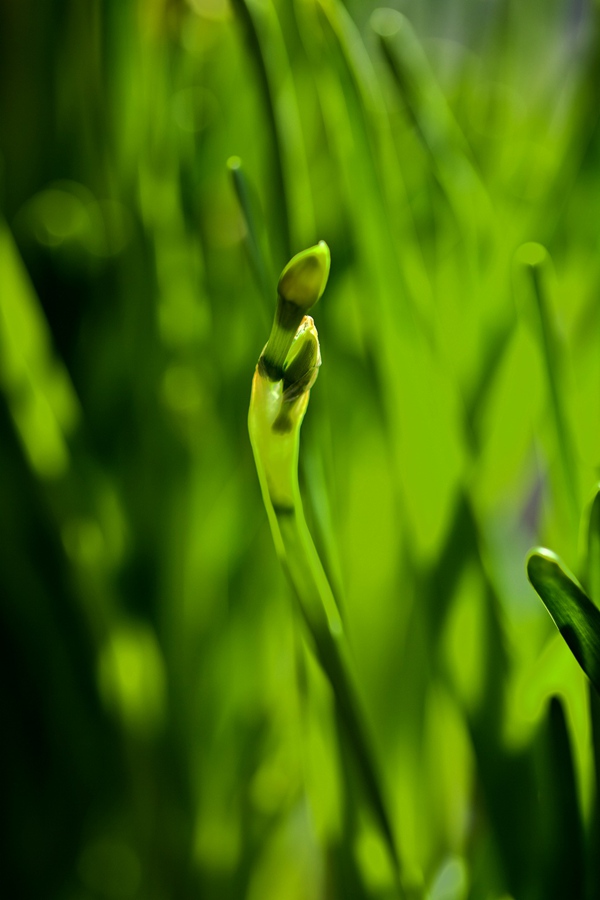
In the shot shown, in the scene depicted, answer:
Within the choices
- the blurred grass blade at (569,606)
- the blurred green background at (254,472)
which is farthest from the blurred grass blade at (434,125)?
the blurred grass blade at (569,606)

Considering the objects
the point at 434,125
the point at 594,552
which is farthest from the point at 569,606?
the point at 434,125

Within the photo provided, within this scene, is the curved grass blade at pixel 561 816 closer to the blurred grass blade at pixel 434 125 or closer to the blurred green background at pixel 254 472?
the blurred green background at pixel 254 472

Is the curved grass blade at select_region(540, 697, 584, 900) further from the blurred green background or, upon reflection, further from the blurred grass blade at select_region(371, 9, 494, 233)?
the blurred grass blade at select_region(371, 9, 494, 233)

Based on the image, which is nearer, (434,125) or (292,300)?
(292,300)

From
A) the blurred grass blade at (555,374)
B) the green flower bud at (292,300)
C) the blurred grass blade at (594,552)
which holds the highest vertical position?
the green flower bud at (292,300)

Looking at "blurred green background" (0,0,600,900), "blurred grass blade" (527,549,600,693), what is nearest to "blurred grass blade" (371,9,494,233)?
"blurred green background" (0,0,600,900)

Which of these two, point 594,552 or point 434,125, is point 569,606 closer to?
point 594,552

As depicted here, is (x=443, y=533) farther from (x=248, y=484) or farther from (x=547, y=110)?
(x=547, y=110)

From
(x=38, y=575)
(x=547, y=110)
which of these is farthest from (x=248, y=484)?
(x=547, y=110)
